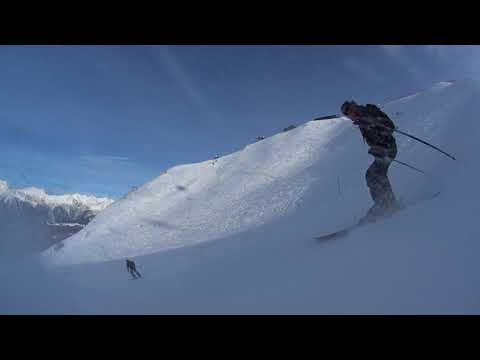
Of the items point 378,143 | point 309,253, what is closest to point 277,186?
point 378,143

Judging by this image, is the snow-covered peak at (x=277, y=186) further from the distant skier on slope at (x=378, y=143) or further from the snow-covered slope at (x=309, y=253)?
the distant skier on slope at (x=378, y=143)

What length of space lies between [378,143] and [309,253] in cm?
346

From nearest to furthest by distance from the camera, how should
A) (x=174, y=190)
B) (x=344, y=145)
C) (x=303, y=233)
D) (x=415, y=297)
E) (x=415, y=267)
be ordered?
(x=415, y=297) → (x=415, y=267) → (x=303, y=233) → (x=344, y=145) → (x=174, y=190)

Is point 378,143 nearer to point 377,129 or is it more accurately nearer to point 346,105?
point 377,129

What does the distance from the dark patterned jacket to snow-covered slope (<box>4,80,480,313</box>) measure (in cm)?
162

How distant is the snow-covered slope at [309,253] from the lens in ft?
11.2

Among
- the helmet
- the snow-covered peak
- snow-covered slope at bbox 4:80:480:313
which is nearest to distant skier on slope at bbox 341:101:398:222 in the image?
the helmet

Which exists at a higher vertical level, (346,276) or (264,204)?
(264,204)

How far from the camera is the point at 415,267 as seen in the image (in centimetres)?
362

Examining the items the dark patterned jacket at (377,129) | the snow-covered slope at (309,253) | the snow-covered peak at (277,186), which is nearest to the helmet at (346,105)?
the dark patterned jacket at (377,129)
